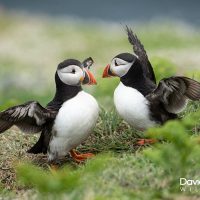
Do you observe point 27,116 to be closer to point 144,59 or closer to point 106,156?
point 106,156

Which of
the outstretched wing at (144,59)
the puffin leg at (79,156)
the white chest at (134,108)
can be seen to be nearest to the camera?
the white chest at (134,108)

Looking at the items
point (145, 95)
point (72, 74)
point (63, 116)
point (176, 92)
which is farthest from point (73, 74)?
point (176, 92)

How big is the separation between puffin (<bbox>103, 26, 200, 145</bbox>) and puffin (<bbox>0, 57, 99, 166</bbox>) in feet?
0.94

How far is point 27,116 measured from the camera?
584cm

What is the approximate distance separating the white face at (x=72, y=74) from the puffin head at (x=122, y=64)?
1.19ft

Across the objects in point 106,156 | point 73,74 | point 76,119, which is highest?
point 73,74

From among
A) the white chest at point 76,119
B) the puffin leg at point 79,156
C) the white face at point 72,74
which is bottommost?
the puffin leg at point 79,156

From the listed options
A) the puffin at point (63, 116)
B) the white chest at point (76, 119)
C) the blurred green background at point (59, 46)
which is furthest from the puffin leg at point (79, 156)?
the blurred green background at point (59, 46)

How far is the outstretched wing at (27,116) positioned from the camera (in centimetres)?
574

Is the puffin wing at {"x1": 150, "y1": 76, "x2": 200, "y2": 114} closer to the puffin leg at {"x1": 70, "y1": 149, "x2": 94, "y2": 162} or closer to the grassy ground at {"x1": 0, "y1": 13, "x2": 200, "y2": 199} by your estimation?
the grassy ground at {"x1": 0, "y1": 13, "x2": 200, "y2": 199}

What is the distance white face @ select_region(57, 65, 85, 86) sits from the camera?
19.6ft

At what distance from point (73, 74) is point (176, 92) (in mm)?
908

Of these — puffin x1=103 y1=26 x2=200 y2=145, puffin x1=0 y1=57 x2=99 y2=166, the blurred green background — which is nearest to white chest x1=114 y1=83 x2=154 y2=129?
puffin x1=103 y1=26 x2=200 y2=145

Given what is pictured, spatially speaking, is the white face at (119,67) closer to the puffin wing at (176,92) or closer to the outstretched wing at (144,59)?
the puffin wing at (176,92)
